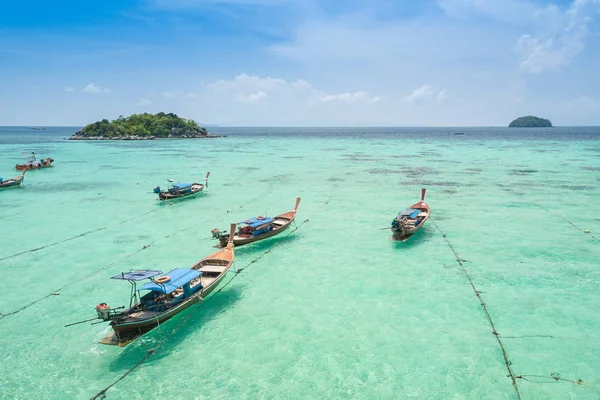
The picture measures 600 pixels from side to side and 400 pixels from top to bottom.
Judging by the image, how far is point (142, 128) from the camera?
500 ft

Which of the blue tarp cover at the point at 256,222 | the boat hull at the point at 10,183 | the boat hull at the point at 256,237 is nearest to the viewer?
the boat hull at the point at 256,237

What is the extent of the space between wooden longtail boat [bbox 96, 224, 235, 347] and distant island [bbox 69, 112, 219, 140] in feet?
480

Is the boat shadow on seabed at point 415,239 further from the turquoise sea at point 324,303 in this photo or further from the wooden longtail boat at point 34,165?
the wooden longtail boat at point 34,165

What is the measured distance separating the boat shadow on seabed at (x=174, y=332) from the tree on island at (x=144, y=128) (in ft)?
485

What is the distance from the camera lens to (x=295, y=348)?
1469 cm

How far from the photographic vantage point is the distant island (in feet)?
489

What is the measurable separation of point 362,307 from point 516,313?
22.1 ft

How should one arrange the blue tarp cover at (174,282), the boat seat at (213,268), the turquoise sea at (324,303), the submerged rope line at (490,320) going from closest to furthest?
the submerged rope line at (490,320), the turquoise sea at (324,303), the blue tarp cover at (174,282), the boat seat at (213,268)

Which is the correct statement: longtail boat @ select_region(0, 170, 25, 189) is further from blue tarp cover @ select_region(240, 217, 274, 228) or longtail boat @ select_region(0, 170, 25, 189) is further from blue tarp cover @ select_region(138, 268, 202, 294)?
blue tarp cover @ select_region(138, 268, 202, 294)

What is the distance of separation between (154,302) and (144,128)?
153 meters

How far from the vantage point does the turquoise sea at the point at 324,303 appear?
13.0m

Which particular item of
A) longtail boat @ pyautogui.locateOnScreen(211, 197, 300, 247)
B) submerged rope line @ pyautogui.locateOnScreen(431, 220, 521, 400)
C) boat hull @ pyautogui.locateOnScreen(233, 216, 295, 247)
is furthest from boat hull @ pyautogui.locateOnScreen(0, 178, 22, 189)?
submerged rope line @ pyautogui.locateOnScreen(431, 220, 521, 400)

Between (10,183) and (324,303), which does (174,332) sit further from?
(10,183)

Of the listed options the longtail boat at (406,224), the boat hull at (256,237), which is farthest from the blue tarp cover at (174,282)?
the longtail boat at (406,224)
